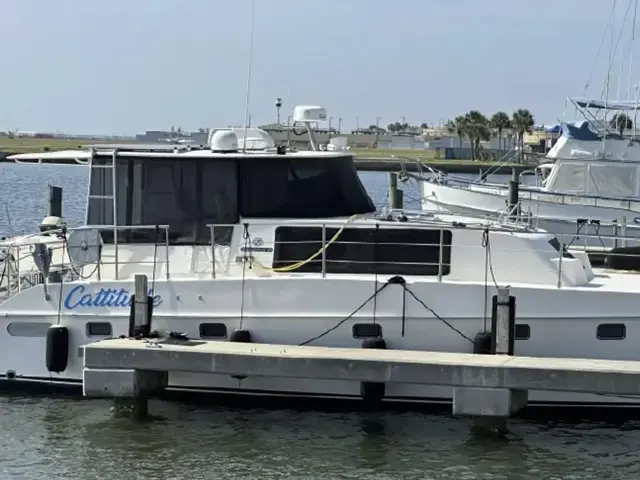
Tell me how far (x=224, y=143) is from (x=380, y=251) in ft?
9.01

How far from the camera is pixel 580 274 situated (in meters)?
13.7

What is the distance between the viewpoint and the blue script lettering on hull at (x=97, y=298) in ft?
46.6

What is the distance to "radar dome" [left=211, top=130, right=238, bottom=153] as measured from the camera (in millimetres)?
15102

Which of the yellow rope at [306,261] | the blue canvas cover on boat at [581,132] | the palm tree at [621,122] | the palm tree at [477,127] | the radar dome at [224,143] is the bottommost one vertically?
the yellow rope at [306,261]

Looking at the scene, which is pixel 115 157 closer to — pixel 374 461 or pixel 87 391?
pixel 87 391

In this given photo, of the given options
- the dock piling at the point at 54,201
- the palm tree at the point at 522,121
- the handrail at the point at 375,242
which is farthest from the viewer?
the palm tree at the point at 522,121

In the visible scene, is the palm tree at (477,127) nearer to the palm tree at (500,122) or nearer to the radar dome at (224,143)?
the palm tree at (500,122)

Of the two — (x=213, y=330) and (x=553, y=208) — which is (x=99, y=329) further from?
(x=553, y=208)

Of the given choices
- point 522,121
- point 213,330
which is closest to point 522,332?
point 213,330

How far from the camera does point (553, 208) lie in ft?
94.1

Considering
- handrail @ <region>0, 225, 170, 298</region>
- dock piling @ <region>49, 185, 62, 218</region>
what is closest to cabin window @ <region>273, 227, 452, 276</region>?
handrail @ <region>0, 225, 170, 298</region>

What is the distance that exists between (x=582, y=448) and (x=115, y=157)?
23.5ft

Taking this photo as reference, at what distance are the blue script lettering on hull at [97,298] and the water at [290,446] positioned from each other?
1.43 meters

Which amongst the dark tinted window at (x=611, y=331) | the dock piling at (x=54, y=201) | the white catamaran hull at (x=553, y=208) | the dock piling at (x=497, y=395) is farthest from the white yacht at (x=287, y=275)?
the white catamaran hull at (x=553, y=208)
